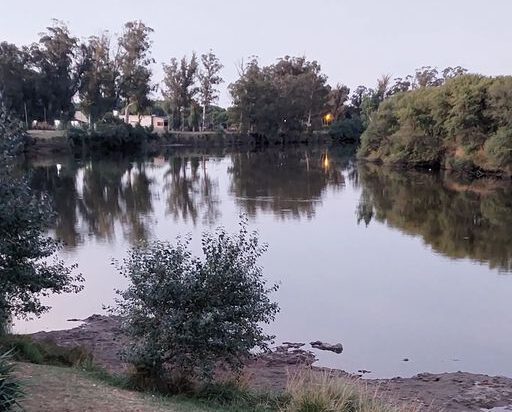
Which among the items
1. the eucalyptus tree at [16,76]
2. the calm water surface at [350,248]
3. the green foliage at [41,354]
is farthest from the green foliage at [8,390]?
the eucalyptus tree at [16,76]

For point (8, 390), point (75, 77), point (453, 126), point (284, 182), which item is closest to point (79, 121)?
point (75, 77)

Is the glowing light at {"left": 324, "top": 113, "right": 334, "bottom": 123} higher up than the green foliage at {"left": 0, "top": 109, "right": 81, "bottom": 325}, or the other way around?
the glowing light at {"left": 324, "top": 113, "right": 334, "bottom": 123}

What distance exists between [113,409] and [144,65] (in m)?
74.4

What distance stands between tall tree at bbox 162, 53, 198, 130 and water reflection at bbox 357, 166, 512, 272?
43.8 meters

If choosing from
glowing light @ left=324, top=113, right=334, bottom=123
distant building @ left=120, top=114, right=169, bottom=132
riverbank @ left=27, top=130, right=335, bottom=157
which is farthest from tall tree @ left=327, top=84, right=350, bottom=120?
distant building @ left=120, top=114, right=169, bottom=132

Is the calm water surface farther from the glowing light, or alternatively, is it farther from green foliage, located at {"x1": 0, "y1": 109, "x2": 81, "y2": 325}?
the glowing light

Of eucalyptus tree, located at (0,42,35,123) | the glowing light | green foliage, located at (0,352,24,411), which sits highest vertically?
eucalyptus tree, located at (0,42,35,123)

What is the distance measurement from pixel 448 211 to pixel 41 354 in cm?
2398

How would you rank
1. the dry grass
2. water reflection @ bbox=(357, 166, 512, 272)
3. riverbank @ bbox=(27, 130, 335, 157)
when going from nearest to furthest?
the dry grass
water reflection @ bbox=(357, 166, 512, 272)
riverbank @ bbox=(27, 130, 335, 157)

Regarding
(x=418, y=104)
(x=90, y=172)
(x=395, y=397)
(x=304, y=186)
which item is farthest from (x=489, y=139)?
(x=395, y=397)

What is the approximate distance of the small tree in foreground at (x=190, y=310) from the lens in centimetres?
698

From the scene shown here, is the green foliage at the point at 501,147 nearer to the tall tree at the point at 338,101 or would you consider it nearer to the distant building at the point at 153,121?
the distant building at the point at 153,121

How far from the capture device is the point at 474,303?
48.5ft

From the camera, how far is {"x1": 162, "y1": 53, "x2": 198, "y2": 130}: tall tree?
8394 cm
